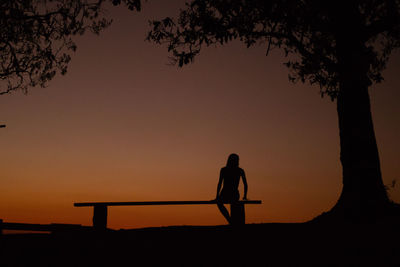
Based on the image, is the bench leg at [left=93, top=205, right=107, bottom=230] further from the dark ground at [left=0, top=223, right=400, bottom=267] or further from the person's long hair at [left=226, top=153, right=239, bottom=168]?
the person's long hair at [left=226, top=153, right=239, bottom=168]

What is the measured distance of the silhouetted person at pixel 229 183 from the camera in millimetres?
11344

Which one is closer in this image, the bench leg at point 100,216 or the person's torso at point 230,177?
the bench leg at point 100,216

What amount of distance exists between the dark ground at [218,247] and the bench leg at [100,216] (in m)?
0.42

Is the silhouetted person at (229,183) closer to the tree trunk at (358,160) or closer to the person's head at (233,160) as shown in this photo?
the person's head at (233,160)

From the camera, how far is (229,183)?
37.4 ft

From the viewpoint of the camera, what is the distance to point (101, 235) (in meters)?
10.0

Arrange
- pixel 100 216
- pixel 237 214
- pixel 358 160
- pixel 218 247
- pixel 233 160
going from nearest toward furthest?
pixel 218 247 < pixel 100 216 < pixel 233 160 < pixel 237 214 < pixel 358 160

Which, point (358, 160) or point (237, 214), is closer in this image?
point (237, 214)

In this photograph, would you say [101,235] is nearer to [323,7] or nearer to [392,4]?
[323,7]

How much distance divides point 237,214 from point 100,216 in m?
3.69

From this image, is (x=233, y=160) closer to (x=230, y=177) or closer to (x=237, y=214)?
(x=230, y=177)

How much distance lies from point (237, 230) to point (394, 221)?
406 centimetres

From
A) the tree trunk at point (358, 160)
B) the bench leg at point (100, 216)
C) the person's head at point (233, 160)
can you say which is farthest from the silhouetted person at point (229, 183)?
the tree trunk at point (358, 160)

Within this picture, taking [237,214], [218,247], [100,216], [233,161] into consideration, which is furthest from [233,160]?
[100,216]
